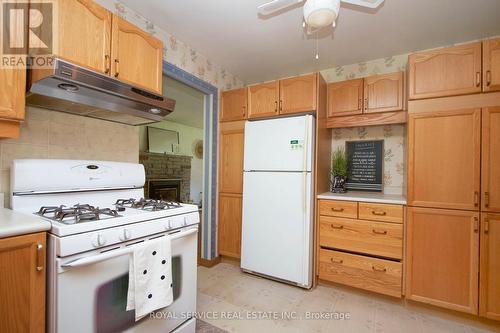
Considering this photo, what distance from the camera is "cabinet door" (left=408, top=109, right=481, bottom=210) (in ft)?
5.85

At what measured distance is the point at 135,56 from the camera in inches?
65.4

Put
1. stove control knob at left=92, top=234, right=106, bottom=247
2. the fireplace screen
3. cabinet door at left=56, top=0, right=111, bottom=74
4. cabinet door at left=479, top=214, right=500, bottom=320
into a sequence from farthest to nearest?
the fireplace screen < cabinet door at left=479, top=214, right=500, bottom=320 < cabinet door at left=56, top=0, right=111, bottom=74 < stove control knob at left=92, top=234, right=106, bottom=247

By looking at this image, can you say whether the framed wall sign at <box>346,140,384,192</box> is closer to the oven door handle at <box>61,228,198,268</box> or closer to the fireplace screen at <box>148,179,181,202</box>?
the oven door handle at <box>61,228,198,268</box>

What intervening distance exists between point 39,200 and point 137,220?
639 millimetres

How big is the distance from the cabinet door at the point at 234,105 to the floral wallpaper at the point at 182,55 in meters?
0.20

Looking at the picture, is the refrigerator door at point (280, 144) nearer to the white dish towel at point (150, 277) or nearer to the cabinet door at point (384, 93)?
the cabinet door at point (384, 93)

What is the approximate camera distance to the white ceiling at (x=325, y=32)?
1868 mm

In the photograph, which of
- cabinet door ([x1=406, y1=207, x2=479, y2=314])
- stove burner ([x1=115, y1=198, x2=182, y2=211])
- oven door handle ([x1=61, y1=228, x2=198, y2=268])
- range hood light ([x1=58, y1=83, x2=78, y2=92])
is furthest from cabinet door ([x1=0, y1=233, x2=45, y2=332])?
cabinet door ([x1=406, y1=207, x2=479, y2=314])

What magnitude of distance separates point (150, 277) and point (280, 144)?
1.62m

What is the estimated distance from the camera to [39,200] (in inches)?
54.8

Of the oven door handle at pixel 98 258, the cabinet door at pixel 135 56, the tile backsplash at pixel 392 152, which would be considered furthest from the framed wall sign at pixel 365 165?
the oven door handle at pixel 98 258

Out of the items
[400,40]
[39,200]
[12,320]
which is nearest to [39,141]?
[39,200]

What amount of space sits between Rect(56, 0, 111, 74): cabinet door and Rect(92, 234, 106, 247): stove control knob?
3.17ft

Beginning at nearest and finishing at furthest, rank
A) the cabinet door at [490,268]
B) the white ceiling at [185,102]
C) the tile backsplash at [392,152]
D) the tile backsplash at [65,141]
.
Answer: the tile backsplash at [65,141]
the cabinet door at [490,268]
the tile backsplash at [392,152]
the white ceiling at [185,102]
